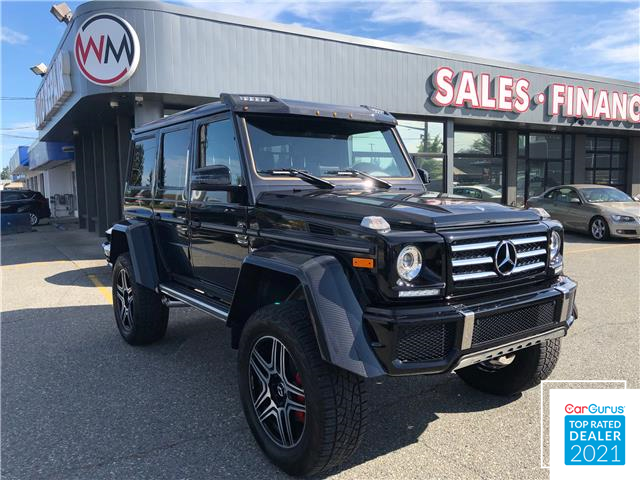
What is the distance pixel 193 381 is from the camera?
13.5ft

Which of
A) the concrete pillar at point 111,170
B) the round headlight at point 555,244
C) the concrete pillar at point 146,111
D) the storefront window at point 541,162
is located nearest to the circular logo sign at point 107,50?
the concrete pillar at point 146,111

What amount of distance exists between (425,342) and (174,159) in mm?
2978

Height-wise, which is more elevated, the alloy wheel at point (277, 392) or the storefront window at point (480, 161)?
the storefront window at point (480, 161)

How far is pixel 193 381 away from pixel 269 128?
7.01ft

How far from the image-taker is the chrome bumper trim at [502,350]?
8.57ft

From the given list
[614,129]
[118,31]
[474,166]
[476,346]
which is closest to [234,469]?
[476,346]

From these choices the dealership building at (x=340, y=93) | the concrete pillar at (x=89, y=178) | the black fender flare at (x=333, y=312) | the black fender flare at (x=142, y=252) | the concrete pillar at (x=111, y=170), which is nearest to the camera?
the black fender flare at (x=333, y=312)

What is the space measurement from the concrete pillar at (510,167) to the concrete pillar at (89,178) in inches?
572

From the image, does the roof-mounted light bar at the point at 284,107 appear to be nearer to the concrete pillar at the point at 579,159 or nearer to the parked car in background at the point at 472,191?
the parked car in background at the point at 472,191

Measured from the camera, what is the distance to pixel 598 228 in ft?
41.4

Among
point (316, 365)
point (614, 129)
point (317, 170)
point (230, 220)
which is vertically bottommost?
point (316, 365)

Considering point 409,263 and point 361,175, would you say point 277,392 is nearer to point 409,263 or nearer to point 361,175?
point 409,263

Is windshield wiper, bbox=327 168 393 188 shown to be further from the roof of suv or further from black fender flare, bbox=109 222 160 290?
black fender flare, bbox=109 222 160 290

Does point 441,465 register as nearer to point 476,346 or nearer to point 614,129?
point 476,346
